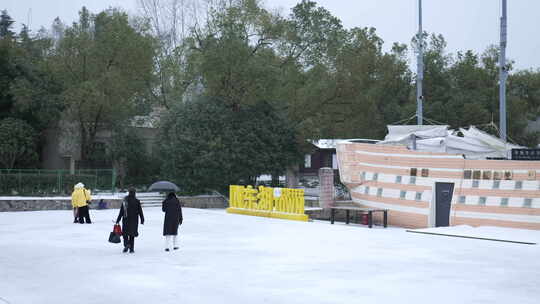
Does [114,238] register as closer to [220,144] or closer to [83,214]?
[83,214]

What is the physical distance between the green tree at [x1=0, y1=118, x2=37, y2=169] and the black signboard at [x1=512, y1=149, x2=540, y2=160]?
26.5 m

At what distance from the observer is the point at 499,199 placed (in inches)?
856

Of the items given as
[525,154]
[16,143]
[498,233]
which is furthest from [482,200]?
[16,143]

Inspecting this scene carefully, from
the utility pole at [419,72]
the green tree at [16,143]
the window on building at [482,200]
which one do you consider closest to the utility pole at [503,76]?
the window on building at [482,200]

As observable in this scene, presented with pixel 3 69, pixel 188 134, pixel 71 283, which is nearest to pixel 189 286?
pixel 71 283

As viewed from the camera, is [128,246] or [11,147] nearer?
[128,246]

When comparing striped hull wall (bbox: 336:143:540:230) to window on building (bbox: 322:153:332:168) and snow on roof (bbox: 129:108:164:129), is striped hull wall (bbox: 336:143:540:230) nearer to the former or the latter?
snow on roof (bbox: 129:108:164:129)

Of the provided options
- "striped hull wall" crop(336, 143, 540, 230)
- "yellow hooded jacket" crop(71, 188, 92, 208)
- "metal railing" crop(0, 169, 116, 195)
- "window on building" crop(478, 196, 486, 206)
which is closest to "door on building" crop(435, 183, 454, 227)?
"striped hull wall" crop(336, 143, 540, 230)

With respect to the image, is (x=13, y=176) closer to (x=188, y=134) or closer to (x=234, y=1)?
(x=188, y=134)

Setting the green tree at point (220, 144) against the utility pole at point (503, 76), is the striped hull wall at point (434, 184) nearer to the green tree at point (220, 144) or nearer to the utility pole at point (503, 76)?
the utility pole at point (503, 76)

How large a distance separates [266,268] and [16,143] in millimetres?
27104

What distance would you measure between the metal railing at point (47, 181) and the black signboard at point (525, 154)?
813 inches

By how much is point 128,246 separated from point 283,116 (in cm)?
2210

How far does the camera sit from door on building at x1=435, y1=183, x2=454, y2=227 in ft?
77.2
